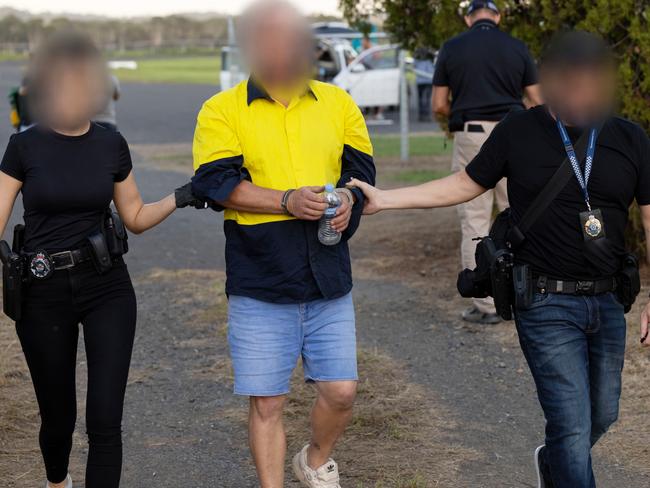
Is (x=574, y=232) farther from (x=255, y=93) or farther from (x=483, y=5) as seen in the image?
(x=483, y=5)

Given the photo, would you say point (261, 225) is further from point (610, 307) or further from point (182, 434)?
point (182, 434)

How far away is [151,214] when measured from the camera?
14.0 ft

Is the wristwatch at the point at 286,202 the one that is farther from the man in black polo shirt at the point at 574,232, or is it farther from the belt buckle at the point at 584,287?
the belt buckle at the point at 584,287

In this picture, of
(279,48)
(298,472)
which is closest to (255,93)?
(279,48)

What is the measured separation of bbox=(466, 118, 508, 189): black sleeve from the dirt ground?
1.40 meters

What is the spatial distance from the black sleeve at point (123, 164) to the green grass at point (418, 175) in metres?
11.1

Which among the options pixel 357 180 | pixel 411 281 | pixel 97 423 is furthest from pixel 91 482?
pixel 411 281

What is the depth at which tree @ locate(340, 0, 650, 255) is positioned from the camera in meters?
7.57

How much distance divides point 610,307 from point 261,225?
49.5 inches

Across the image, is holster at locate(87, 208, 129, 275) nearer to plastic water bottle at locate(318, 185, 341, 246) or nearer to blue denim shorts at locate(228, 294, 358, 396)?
blue denim shorts at locate(228, 294, 358, 396)

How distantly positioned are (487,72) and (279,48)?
355 cm

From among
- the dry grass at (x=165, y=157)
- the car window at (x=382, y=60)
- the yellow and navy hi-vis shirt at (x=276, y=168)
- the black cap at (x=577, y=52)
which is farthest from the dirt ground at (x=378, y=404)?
the car window at (x=382, y=60)

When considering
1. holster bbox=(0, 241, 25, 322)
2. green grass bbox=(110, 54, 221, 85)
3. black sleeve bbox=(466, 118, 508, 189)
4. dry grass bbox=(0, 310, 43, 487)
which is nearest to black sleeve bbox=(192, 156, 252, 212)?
holster bbox=(0, 241, 25, 322)

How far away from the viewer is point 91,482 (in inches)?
156
